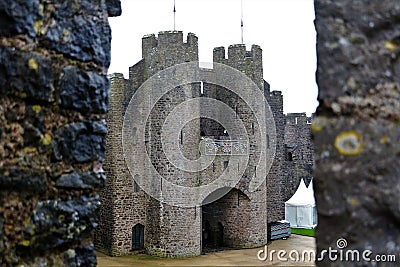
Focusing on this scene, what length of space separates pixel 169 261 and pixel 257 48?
855 cm

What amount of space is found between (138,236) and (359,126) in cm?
1419

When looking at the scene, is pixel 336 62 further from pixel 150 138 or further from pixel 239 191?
pixel 239 191

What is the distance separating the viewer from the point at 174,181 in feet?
49.0

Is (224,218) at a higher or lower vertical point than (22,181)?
lower

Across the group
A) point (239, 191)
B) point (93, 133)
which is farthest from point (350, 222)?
point (239, 191)

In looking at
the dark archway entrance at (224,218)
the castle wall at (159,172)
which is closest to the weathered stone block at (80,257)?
the castle wall at (159,172)

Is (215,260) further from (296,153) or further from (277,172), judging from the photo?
(296,153)

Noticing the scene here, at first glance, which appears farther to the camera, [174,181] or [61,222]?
[174,181]

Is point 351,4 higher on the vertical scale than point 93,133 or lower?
higher

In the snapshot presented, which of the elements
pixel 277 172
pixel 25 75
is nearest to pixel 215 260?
pixel 277 172

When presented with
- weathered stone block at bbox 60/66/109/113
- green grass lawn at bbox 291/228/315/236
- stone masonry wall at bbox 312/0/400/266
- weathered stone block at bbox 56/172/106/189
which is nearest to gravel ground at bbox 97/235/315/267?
green grass lawn at bbox 291/228/315/236

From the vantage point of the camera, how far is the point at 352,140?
6.13 feet

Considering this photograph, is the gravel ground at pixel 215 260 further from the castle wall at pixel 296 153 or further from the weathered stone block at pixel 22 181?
the weathered stone block at pixel 22 181

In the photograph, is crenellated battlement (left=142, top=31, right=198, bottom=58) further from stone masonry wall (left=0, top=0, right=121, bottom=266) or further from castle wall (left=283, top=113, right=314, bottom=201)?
stone masonry wall (left=0, top=0, right=121, bottom=266)
